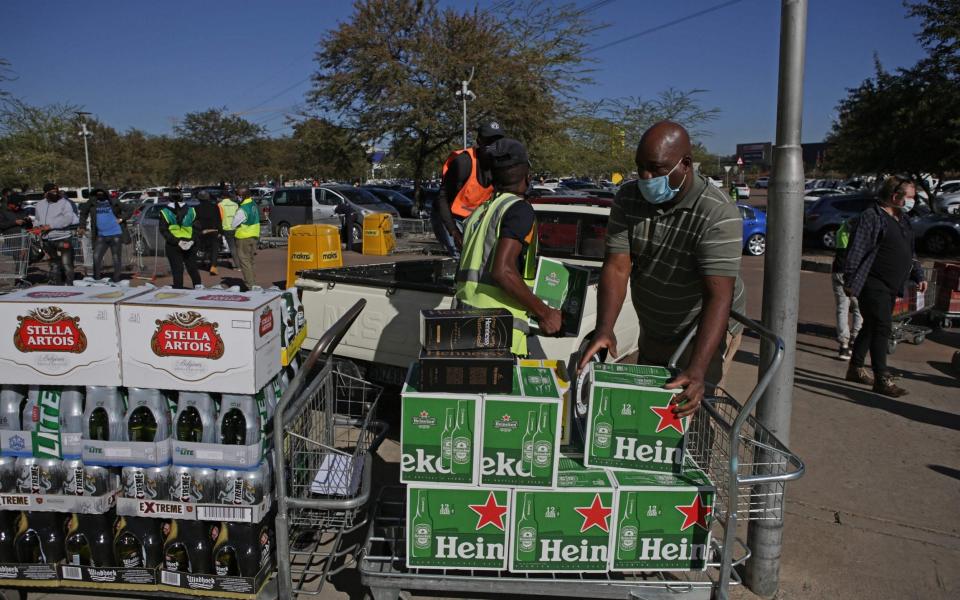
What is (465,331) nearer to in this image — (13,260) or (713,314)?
(713,314)

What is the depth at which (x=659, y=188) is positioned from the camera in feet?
10.2

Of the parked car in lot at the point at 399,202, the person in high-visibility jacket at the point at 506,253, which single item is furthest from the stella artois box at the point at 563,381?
the parked car in lot at the point at 399,202

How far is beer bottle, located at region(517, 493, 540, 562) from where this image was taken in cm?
287

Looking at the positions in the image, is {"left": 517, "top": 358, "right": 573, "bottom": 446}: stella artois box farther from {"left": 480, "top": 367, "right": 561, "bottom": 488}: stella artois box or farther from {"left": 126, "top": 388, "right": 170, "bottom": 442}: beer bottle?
{"left": 126, "top": 388, "right": 170, "bottom": 442}: beer bottle

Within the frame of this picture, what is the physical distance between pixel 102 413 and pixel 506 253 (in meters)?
2.08

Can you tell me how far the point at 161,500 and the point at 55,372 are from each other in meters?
0.77

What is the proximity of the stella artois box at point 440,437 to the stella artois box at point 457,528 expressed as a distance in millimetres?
77

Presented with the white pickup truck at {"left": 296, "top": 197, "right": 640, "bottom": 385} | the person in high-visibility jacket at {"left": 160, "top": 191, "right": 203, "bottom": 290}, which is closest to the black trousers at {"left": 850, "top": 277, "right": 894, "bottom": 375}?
the white pickup truck at {"left": 296, "top": 197, "right": 640, "bottom": 385}

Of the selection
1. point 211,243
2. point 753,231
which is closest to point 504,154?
point 211,243

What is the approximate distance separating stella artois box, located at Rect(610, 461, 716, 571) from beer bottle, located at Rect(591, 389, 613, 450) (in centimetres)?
16

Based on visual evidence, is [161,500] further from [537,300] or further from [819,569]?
[819,569]

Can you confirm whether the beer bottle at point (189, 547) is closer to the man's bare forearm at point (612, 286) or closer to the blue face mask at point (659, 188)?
the man's bare forearm at point (612, 286)

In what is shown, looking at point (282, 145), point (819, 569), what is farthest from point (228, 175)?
point (819, 569)

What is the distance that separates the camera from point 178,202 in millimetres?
12617
